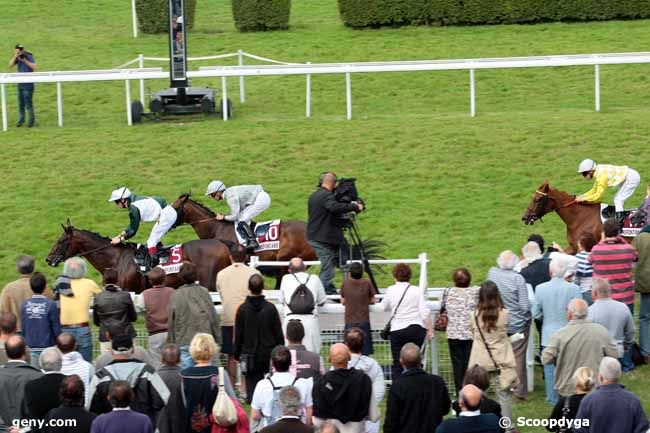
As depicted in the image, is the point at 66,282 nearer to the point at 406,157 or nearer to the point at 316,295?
the point at 316,295

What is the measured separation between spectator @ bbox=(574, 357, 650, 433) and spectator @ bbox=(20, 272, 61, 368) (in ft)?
13.1

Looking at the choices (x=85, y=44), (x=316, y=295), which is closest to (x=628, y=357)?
(x=316, y=295)

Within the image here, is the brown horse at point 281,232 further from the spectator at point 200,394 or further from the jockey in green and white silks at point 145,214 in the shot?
the spectator at point 200,394

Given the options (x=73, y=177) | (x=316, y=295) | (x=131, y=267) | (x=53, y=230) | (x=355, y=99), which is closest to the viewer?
(x=316, y=295)

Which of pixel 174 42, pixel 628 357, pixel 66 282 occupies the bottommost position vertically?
pixel 628 357

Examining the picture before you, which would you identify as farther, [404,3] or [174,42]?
[404,3]

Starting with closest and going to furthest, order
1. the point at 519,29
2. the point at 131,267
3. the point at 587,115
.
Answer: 1. the point at 131,267
2. the point at 587,115
3. the point at 519,29

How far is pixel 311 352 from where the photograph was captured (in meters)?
8.78

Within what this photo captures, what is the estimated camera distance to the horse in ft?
41.5

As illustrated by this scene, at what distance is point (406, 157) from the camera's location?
55.0ft

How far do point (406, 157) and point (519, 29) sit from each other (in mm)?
8130

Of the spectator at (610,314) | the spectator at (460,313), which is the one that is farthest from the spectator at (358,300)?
the spectator at (610,314)

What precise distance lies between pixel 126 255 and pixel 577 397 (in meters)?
5.74

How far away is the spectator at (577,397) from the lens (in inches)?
316
